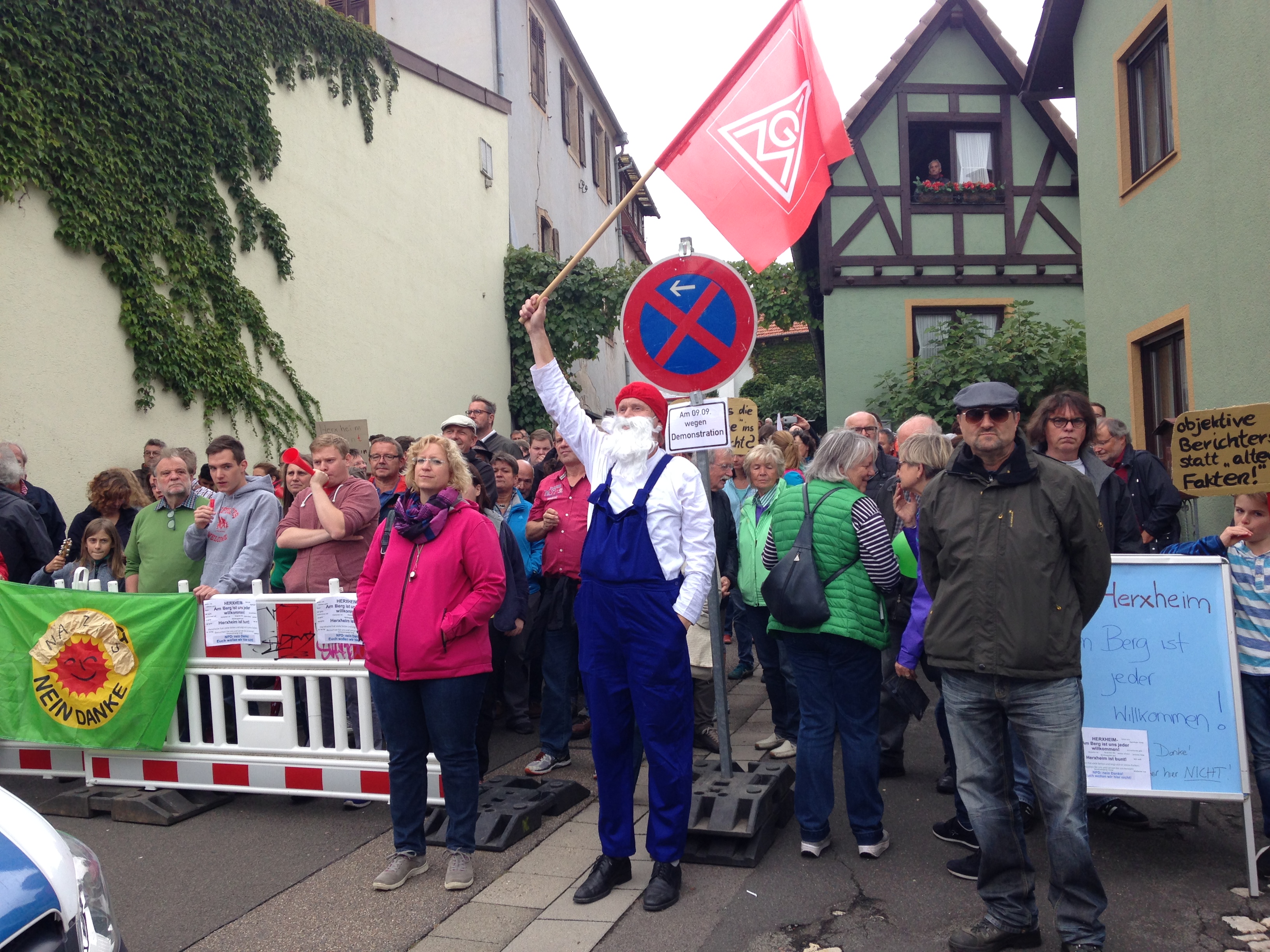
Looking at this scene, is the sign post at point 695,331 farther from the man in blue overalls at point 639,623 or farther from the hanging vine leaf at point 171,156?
the hanging vine leaf at point 171,156

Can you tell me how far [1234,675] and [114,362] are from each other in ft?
33.8

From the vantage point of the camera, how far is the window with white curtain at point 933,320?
18656 mm

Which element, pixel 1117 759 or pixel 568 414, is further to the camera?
pixel 1117 759

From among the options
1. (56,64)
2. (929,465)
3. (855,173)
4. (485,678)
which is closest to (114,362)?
(56,64)

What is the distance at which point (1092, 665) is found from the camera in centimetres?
485

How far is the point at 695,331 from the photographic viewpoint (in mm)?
5270

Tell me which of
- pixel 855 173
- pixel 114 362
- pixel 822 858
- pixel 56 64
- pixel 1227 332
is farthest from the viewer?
pixel 855 173

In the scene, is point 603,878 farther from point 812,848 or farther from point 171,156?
point 171,156

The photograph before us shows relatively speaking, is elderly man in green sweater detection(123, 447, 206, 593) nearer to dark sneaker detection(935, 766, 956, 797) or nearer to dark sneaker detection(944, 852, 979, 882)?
dark sneaker detection(935, 766, 956, 797)

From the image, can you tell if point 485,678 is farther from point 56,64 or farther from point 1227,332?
point 56,64

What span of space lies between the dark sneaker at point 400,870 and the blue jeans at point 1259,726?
3658 millimetres

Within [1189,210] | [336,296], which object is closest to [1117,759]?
[1189,210]

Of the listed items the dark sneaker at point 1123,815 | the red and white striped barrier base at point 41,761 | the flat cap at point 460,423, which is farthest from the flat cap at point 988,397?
the red and white striped barrier base at point 41,761

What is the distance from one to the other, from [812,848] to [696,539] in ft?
5.09
